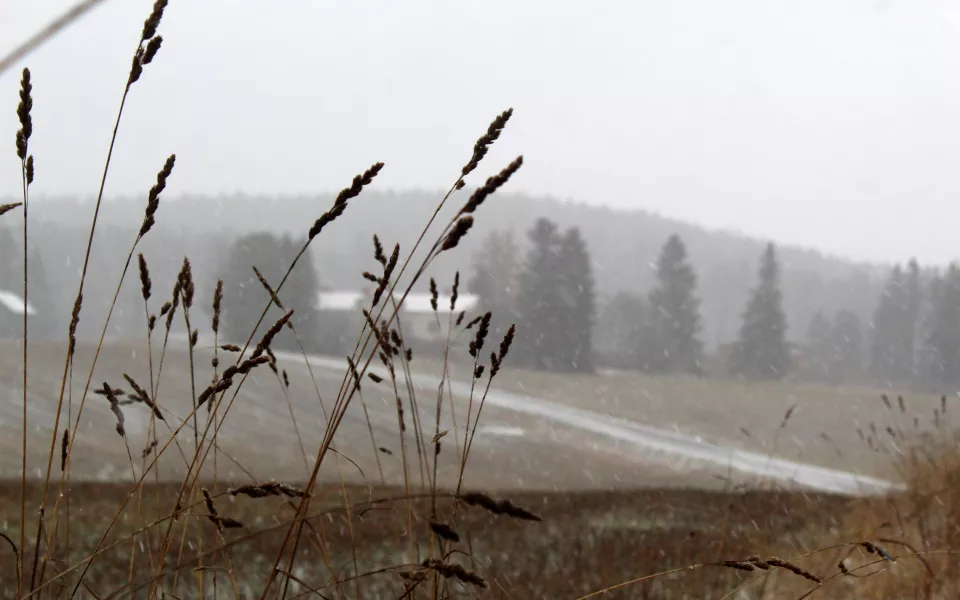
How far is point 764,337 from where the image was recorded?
108ft

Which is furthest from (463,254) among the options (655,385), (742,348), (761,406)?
(761,406)

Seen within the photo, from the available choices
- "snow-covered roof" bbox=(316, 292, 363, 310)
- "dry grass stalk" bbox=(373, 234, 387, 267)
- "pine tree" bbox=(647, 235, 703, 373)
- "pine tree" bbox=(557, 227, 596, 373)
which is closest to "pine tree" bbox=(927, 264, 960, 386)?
"pine tree" bbox=(647, 235, 703, 373)

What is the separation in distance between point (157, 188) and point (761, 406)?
17.5 metres

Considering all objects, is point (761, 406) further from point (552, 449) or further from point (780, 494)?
point (780, 494)

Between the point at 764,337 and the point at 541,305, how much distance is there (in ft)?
37.0

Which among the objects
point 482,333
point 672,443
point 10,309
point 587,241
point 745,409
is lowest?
point 10,309

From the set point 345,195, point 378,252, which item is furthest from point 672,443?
point 345,195

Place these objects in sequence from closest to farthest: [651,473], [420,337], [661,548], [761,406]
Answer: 1. [661,548]
2. [651,473]
3. [761,406]
4. [420,337]

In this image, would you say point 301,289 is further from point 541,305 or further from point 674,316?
point 674,316

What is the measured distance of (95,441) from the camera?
8227 millimetres

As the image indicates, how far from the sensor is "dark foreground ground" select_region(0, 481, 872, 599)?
3.04 meters

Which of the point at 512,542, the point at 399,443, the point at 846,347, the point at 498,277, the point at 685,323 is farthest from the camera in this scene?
the point at 846,347

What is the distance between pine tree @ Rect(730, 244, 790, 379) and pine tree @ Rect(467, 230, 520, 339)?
377 inches

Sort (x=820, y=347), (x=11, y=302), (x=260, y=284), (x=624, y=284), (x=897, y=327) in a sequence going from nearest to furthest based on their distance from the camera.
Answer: (x=260, y=284) → (x=11, y=302) → (x=897, y=327) → (x=820, y=347) → (x=624, y=284)
